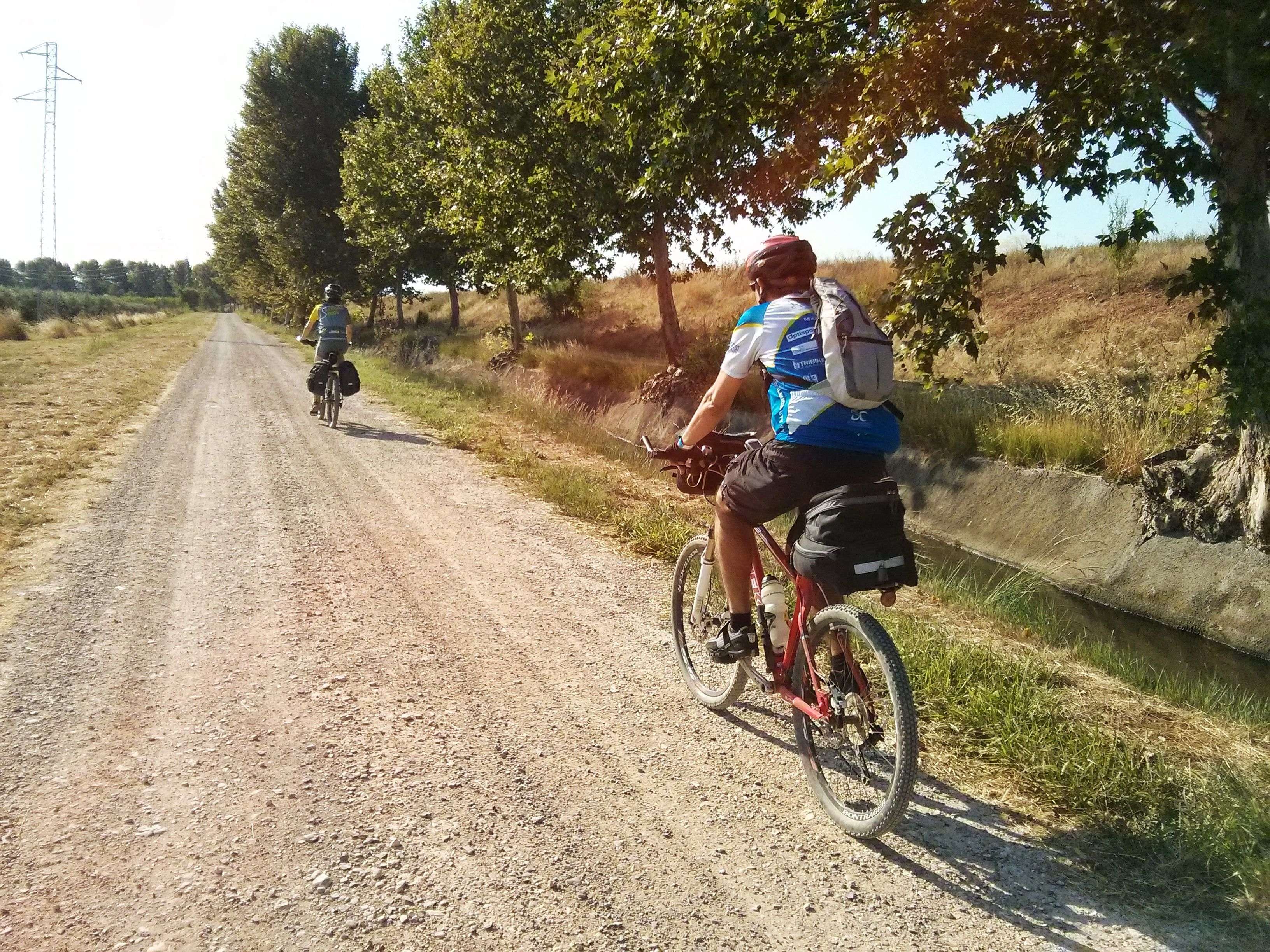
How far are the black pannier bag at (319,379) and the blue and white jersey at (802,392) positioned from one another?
11414mm

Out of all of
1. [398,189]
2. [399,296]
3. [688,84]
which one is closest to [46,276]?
[399,296]

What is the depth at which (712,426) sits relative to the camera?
383 cm

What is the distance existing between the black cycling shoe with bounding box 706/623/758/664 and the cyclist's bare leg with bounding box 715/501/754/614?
0.31 feet

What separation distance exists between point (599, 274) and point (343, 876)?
620 inches

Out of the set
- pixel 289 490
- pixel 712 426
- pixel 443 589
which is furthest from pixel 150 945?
pixel 289 490

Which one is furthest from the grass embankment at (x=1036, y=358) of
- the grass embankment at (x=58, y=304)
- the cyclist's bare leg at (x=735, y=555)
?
the grass embankment at (x=58, y=304)

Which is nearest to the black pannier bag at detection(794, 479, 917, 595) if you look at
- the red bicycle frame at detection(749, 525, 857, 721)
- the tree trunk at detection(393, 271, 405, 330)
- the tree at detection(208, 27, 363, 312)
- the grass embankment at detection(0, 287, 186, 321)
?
the red bicycle frame at detection(749, 525, 857, 721)

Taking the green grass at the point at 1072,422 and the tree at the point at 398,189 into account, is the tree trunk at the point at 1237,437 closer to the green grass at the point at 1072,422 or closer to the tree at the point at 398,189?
the green grass at the point at 1072,422

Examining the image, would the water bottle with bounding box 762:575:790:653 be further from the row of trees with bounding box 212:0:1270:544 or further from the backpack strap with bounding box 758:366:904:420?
the row of trees with bounding box 212:0:1270:544

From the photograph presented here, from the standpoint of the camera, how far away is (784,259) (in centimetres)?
349

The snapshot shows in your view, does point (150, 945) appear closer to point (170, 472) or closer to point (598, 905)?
point (598, 905)

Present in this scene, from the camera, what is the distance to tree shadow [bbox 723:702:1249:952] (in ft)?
8.78

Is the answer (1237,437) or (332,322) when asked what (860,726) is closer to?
(1237,437)

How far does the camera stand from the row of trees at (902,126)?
6.86 metres
